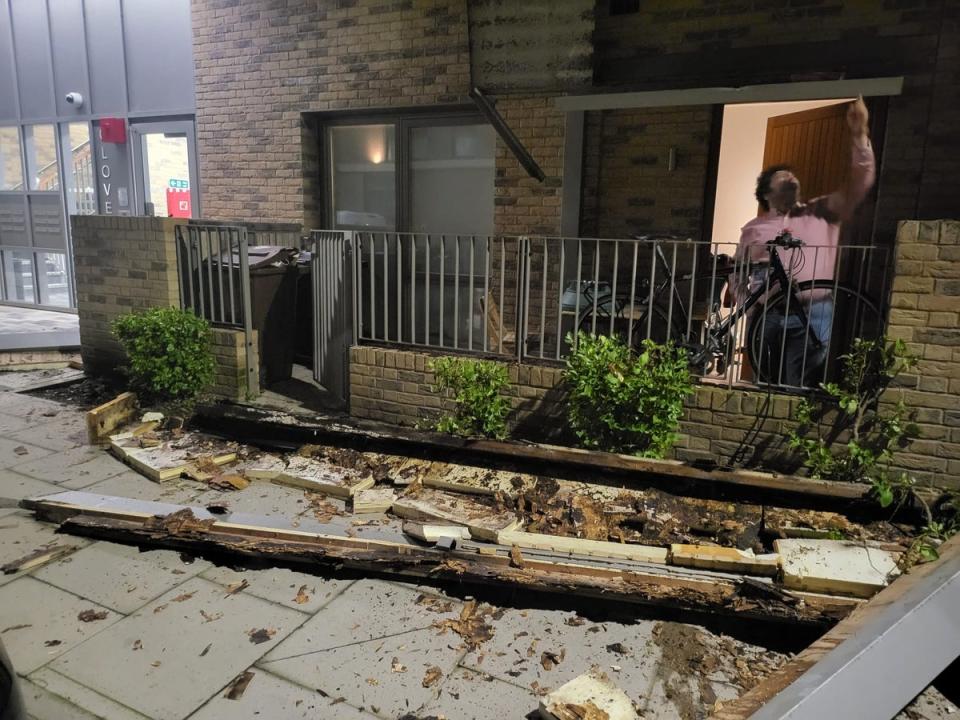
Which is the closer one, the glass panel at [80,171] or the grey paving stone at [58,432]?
the grey paving stone at [58,432]

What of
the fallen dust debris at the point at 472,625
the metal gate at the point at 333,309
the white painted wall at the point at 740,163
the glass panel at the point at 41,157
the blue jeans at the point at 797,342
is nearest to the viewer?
the fallen dust debris at the point at 472,625

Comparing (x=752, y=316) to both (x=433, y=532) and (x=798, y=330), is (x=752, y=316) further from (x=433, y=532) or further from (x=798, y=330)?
(x=433, y=532)

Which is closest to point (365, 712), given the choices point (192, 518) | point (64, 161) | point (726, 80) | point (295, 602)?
point (295, 602)

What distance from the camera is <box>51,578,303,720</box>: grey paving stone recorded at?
8.84ft

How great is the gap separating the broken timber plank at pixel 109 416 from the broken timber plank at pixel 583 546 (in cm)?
374

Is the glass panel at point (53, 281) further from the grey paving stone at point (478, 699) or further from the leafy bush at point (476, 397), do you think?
the grey paving stone at point (478, 699)

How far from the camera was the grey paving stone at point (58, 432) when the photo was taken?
5.58 metres

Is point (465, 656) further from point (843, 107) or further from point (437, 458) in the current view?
point (843, 107)

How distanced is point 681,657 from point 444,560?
120 cm

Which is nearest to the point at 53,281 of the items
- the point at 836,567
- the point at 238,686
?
the point at 238,686

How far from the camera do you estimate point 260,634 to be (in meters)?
3.07

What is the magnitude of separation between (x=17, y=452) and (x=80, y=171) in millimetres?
7767

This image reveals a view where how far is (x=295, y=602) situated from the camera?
3330mm

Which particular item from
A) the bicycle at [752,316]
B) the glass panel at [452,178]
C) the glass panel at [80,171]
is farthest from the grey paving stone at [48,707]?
the glass panel at [80,171]
